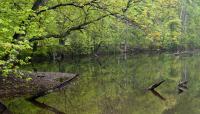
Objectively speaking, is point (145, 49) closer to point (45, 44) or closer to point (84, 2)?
point (45, 44)

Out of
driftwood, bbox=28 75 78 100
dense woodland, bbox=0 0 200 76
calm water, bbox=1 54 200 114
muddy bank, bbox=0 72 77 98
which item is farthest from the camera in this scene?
muddy bank, bbox=0 72 77 98

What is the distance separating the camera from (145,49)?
285ft

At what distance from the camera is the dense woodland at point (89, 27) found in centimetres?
2536

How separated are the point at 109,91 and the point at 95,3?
6.83 meters

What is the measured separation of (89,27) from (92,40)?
82.6 feet

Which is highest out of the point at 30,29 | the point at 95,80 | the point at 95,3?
the point at 95,3

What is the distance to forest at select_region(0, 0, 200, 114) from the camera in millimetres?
25891

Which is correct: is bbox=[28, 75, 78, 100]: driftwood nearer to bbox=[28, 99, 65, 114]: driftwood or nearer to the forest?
the forest

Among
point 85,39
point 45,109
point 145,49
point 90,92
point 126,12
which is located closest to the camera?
point 45,109

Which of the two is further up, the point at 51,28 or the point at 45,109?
the point at 51,28

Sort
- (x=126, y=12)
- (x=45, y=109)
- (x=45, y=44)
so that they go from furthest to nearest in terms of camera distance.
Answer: (x=45, y=44)
(x=126, y=12)
(x=45, y=109)

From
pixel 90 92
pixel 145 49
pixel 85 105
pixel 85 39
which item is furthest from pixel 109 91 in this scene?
pixel 145 49

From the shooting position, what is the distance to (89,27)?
4131 centimetres

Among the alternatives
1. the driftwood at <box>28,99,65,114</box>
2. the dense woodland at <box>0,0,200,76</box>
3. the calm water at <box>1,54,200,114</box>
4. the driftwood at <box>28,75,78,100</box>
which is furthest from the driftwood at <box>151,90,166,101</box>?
the driftwood at <box>28,99,65,114</box>
